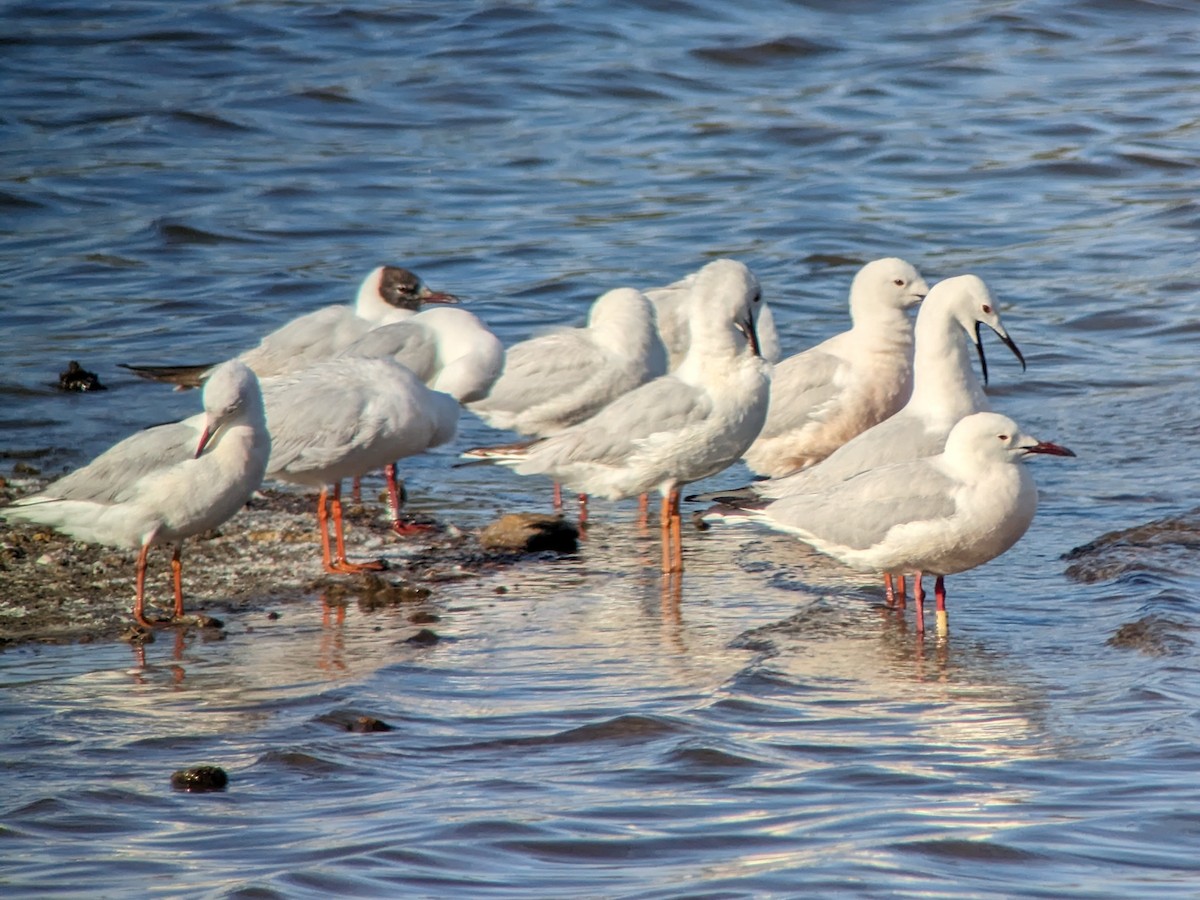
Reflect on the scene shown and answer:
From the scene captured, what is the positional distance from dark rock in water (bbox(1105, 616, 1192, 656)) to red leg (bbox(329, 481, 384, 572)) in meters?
3.05

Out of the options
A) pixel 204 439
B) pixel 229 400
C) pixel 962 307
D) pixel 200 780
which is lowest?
pixel 200 780

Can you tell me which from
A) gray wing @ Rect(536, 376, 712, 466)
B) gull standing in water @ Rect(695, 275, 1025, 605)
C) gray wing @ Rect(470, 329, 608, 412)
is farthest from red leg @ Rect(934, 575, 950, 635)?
gray wing @ Rect(470, 329, 608, 412)

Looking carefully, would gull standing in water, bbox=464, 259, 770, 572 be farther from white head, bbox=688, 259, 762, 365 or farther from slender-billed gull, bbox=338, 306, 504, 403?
slender-billed gull, bbox=338, 306, 504, 403

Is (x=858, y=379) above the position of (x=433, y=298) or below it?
below

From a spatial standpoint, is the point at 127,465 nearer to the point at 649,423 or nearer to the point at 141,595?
the point at 141,595

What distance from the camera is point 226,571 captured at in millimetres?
7707

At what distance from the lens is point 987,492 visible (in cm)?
655

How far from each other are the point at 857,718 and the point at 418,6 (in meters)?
17.6

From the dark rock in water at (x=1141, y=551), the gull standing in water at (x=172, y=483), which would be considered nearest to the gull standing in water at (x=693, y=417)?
the dark rock in water at (x=1141, y=551)

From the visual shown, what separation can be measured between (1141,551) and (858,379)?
71.0 inches

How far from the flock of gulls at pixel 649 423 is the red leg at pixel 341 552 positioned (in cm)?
2

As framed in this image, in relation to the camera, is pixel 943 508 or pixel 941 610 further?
pixel 941 610

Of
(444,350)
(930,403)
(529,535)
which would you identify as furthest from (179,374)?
(930,403)

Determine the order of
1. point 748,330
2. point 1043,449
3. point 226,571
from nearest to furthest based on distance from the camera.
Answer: point 1043,449, point 226,571, point 748,330
